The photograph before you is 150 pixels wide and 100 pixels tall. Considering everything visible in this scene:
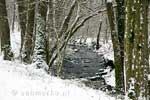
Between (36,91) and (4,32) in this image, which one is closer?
(36,91)

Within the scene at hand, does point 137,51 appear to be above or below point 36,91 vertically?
above

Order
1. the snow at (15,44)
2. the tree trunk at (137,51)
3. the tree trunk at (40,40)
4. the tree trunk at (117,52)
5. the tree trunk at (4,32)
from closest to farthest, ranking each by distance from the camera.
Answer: the tree trunk at (137,51) → the tree trunk at (117,52) → the tree trunk at (40,40) → the tree trunk at (4,32) → the snow at (15,44)

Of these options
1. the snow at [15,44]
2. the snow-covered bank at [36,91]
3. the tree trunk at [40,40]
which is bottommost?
the snow at [15,44]

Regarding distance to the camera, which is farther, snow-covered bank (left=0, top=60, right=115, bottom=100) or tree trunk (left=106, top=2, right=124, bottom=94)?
tree trunk (left=106, top=2, right=124, bottom=94)

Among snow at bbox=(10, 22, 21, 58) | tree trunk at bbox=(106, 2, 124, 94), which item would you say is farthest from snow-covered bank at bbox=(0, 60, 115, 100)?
snow at bbox=(10, 22, 21, 58)

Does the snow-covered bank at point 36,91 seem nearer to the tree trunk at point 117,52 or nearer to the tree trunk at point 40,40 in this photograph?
the tree trunk at point 117,52

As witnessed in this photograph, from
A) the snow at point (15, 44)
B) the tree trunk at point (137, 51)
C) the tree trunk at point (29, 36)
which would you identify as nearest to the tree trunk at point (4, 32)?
the tree trunk at point (29, 36)

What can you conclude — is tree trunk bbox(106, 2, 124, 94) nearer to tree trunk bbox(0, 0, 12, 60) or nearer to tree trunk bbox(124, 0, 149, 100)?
tree trunk bbox(124, 0, 149, 100)

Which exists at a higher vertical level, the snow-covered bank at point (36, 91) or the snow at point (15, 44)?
the snow-covered bank at point (36, 91)

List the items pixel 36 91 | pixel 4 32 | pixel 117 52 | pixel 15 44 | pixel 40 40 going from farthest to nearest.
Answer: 1. pixel 15 44
2. pixel 4 32
3. pixel 40 40
4. pixel 117 52
5. pixel 36 91

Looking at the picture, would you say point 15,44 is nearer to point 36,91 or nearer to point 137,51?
point 36,91

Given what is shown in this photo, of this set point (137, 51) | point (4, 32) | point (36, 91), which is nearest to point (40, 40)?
point (4, 32)

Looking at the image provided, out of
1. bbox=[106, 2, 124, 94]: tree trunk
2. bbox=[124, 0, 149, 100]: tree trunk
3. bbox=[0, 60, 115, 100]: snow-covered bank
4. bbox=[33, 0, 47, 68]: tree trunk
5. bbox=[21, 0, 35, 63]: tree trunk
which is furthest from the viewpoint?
bbox=[21, 0, 35, 63]: tree trunk

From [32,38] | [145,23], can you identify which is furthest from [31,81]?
[32,38]
